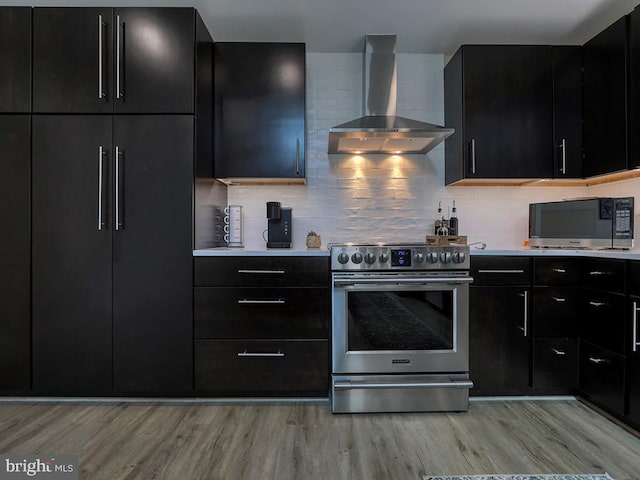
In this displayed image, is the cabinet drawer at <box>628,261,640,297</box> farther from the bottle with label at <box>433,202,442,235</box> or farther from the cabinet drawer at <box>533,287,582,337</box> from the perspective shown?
the bottle with label at <box>433,202,442,235</box>

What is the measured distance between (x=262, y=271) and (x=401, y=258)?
2.83 feet

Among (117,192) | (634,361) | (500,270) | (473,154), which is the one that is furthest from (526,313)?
(117,192)

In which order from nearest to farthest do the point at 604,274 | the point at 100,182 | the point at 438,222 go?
1. the point at 604,274
2. the point at 100,182
3. the point at 438,222

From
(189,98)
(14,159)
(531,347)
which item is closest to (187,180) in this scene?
(189,98)

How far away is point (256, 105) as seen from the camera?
2672 mm

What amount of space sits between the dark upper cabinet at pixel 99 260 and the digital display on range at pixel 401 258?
140cm

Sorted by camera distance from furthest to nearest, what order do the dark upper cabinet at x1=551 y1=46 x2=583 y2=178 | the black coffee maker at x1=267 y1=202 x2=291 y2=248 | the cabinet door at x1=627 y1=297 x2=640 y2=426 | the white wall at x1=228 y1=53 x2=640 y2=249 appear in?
the white wall at x1=228 y1=53 x2=640 y2=249 → the black coffee maker at x1=267 y1=202 x2=291 y2=248 → the dark upper cabinet at x1=551 y1=46 x2=583 y2=178 → the cabinet door at x1=627 y1=297 x2=640 y2=426

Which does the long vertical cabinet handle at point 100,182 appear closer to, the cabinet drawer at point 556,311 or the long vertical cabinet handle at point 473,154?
the long vertical cabinet handle at point 473,154

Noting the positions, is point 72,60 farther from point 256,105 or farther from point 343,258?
point 343,258

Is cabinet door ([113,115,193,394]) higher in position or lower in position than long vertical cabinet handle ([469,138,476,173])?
lower

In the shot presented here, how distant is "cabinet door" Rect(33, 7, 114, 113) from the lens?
224 centimetres

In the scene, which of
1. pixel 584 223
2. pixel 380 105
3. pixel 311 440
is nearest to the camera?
pixel 311 440

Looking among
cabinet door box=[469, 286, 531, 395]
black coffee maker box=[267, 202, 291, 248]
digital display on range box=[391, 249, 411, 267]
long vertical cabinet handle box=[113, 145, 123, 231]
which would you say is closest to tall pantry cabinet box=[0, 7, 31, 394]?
long vertical cabinet handle box=[113, 145, 123, 231]

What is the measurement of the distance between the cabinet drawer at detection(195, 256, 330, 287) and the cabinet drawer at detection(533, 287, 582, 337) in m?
1.36
